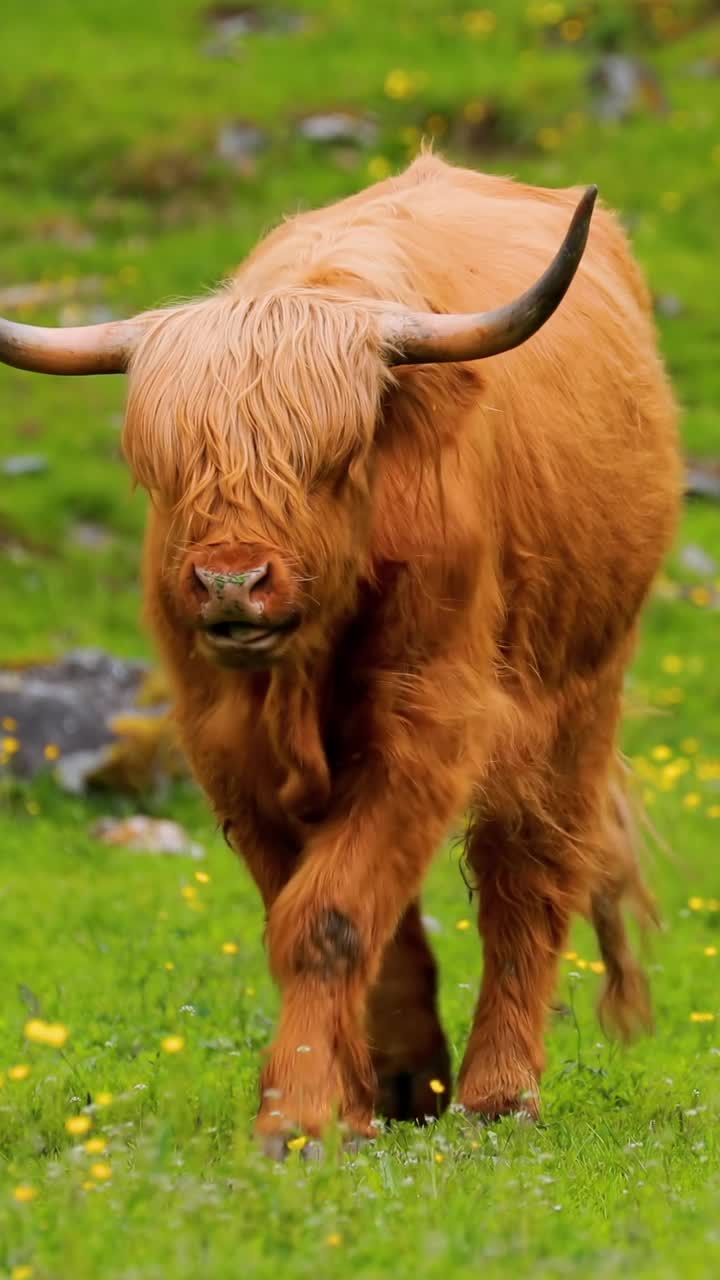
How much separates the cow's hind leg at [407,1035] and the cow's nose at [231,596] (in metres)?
1.96

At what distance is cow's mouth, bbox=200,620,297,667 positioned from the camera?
5016 mm

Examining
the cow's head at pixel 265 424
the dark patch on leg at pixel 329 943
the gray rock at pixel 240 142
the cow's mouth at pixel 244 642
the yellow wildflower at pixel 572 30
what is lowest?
the gray rock at pixel 240 142

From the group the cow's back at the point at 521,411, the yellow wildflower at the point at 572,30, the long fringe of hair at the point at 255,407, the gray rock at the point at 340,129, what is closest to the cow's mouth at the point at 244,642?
the long fringe of hair at the point at 255,407

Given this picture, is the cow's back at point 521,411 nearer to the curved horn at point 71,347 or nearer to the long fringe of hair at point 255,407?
the long fringe of hair at point 255,407

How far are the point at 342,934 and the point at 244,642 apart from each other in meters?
0.81

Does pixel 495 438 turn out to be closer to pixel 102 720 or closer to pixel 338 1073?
pixel 338 1073

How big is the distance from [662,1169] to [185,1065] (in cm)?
188

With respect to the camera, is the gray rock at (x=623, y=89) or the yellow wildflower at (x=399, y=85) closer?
the yellow wildflower at (x=399, y=85)

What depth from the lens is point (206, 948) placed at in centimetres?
862

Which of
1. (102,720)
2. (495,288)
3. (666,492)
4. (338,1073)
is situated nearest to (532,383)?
(495,288)

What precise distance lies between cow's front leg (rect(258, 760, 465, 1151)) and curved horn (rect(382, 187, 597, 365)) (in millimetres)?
1001

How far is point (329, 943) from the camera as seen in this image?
5.42 metres

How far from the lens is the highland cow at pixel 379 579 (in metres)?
5.21

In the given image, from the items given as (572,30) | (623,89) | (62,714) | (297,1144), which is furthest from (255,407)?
(572,30)
